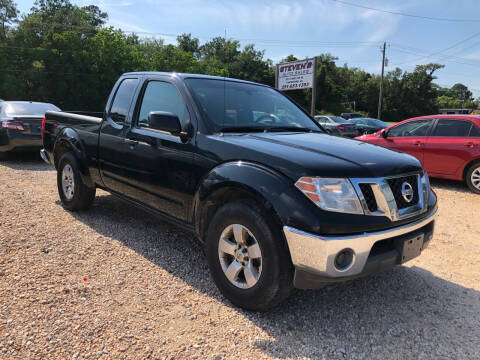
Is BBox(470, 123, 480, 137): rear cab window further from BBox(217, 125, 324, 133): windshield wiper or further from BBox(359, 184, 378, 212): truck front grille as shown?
BBox(359, 184, 378, 212): truck front grille

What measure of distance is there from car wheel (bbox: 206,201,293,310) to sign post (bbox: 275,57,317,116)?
12592 millimetres

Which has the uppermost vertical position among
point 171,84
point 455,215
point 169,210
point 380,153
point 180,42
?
point 180,42

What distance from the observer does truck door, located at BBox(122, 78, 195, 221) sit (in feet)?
10.4

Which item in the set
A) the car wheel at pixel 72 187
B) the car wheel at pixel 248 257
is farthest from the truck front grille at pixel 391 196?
the car wheel at pixel 72 187

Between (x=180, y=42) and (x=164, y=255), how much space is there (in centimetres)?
8287

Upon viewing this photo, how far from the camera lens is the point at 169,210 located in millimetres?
3385

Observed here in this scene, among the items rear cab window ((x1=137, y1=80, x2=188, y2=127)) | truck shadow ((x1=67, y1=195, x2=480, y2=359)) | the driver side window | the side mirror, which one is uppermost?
rear cab window ((x1=137, y1=80, x2=188, y2=127))

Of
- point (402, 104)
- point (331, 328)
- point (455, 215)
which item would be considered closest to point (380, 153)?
point (331, 328)

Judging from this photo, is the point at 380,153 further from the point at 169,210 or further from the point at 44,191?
the point at 44,191

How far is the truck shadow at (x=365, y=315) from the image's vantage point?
242cm

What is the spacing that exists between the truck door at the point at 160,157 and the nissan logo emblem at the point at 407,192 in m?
1.62

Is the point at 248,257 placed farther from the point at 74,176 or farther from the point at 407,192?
the point at 74,176

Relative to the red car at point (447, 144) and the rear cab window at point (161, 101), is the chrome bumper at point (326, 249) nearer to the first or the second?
the rear cab window at point (161, 101)

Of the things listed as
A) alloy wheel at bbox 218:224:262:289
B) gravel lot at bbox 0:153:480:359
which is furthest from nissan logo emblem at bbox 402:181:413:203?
alloy wheel at bbox 218:224:262:289
